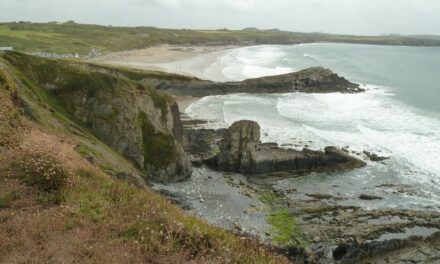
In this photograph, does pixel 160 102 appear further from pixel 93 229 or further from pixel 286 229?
pixel 93 229

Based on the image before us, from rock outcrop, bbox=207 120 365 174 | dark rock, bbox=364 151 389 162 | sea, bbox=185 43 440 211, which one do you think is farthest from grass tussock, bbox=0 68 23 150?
dark rock, bbox=364 151 389 162

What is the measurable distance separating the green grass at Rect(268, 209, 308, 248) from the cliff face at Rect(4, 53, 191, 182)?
7.43 meters

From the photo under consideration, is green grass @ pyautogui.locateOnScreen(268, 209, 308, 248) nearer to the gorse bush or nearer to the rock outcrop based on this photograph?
the rock outcrop

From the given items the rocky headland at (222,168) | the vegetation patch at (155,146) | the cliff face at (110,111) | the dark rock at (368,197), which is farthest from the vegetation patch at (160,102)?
the dark rock at (368,197)

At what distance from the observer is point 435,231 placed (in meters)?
24.4

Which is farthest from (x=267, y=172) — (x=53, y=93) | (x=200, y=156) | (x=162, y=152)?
(x=53, y=93)

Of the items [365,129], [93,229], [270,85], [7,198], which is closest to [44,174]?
[7,198]

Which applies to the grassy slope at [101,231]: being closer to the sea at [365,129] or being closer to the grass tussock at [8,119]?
the grass tussock at [8,119]

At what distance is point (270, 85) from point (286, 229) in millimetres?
51220

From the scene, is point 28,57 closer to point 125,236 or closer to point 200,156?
point 200,156

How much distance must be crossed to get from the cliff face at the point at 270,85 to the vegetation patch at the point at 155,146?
33.7m

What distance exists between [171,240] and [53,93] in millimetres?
22216

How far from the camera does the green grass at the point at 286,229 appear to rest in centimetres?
2226

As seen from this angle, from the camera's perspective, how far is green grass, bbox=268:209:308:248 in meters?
22.3
